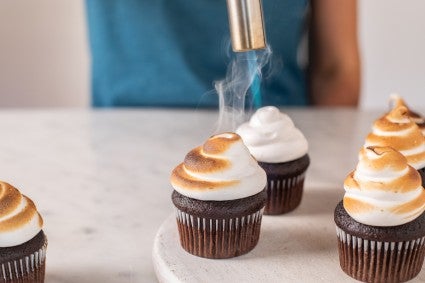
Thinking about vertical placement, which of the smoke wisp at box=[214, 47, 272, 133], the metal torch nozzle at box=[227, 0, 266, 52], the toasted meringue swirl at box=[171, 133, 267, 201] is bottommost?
the toasted meringue swirl at box=[171, 133, 267, 201]

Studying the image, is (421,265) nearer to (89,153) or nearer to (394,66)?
(89,153)

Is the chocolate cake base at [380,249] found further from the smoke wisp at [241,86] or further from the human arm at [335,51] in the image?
the human arm at [335,51]

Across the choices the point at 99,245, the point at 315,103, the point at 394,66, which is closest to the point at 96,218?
the point at 99,245

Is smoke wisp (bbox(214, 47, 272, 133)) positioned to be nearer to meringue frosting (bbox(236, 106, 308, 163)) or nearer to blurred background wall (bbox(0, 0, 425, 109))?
meringue frosting (bbox(236, 106, 308, 163))

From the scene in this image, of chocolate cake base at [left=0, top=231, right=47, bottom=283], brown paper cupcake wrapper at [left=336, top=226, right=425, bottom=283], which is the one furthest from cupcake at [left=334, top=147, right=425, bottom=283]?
chocolate cake base at [left=0, top=231, right=47, bottom=283]

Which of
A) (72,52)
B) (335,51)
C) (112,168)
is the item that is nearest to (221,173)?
(112,168)

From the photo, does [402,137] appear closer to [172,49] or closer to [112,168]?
[112,168]

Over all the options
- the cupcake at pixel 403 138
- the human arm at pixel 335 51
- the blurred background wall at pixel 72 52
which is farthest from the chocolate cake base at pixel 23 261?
the blurred background wall at pixel 72 52
